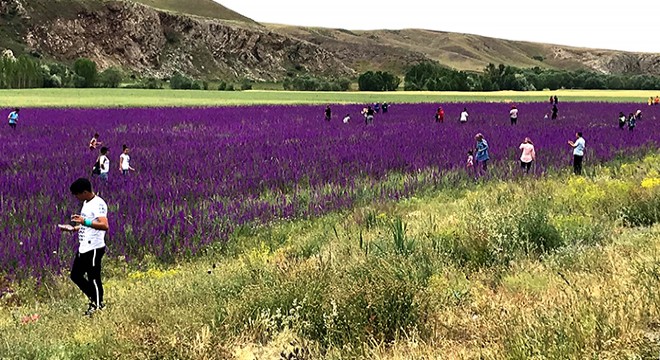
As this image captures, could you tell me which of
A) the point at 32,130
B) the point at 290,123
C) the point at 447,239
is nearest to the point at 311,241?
the point at 447,239

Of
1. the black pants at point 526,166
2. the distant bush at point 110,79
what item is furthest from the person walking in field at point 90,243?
the distant bush at point 110,79

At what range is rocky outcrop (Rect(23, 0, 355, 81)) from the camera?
5261 inches

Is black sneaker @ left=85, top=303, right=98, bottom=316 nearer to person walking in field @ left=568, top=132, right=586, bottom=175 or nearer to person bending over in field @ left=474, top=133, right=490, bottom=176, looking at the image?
person bending over in field @ left=474, top=133, right=490, bottom=176

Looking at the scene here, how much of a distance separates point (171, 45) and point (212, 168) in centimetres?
14012

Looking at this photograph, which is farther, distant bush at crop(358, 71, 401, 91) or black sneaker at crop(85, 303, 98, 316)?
distant bush at crop(358, 71, 401, 91)

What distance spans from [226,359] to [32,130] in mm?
28026

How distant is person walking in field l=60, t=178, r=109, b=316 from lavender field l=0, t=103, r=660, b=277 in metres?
2.08

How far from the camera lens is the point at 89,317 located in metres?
7.01

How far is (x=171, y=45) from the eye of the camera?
150750 millimetres

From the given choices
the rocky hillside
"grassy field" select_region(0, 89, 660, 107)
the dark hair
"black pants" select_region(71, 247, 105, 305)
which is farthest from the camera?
the rocky hillside

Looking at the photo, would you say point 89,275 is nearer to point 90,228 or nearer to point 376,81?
point 90,228

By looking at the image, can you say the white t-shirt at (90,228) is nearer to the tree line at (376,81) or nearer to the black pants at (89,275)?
the black pants at (89,275)

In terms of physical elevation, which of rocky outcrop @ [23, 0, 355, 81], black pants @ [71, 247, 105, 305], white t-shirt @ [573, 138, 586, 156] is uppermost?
rocky outcrop @ [23, 0, 355, 81]

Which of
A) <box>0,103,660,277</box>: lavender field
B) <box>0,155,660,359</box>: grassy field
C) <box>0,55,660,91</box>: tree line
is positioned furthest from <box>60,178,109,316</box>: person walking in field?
<box>0,55,660,91</box>: tree line
